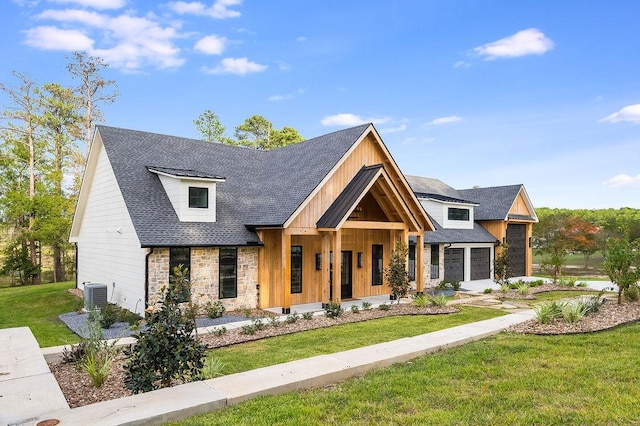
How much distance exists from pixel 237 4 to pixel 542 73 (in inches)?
544

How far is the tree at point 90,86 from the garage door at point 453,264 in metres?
25.5

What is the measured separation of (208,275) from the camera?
1392cm

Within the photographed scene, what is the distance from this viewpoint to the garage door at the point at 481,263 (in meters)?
24.5

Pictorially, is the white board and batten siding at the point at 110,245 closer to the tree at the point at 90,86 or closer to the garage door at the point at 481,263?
the tree at the point at 90,86

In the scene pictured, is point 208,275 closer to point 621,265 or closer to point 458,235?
point 621,265

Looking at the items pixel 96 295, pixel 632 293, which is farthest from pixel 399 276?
pixel 96 295

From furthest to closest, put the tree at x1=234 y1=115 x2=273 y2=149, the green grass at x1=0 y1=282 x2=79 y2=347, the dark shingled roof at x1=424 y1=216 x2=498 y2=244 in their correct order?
the tree at x1=234 y1=115 x2=273 y2=149 → the dark shingled roof at x1=424 y1=216 x2=498 y2=244 → the green grass at x1=0 y1=282 x2=79 y2=347

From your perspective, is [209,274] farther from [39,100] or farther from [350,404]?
[39,100]

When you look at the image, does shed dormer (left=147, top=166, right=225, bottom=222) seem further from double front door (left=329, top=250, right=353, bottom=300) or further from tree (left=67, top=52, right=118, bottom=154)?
tree (left=67, top=52, right=118, bottom=154)

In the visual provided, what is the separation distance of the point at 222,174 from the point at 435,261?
12000mm

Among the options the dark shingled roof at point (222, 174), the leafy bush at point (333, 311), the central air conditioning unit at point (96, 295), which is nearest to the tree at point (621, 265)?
the leafy bush at point (333, 311)

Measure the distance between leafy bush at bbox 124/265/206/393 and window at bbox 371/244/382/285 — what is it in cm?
1271

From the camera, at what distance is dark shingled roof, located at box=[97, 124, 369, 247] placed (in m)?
13.8

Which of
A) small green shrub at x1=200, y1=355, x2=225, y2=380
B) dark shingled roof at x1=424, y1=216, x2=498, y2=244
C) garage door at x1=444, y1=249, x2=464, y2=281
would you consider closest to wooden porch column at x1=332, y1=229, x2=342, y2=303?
small green shrub at x1=200, y1=355, x2=225, y2=380
